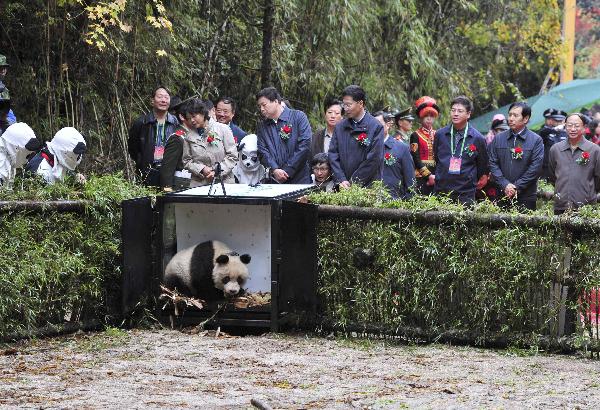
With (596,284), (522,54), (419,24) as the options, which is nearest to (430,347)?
(596,284)

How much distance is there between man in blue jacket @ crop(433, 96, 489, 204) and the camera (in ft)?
36.7

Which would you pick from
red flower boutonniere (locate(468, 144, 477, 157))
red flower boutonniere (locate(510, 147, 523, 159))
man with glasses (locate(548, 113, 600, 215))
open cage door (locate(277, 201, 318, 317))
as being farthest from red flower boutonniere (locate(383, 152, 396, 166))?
open cage door (locate(277, 201, 318, 317))

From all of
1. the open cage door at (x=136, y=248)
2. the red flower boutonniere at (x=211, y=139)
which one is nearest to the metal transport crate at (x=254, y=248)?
the open cage door at (x=136, y=248)

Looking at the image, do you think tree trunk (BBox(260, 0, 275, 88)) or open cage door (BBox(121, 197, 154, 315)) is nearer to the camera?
open cage door (BBox(121, 197, 154, 315))

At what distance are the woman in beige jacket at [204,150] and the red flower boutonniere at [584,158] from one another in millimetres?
3538

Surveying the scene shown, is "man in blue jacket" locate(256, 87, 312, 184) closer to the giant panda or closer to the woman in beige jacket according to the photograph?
the woman in beige jacket

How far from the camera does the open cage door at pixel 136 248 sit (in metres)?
9.06

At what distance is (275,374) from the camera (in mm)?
7348

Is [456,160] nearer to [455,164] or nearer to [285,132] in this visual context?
[455,164]

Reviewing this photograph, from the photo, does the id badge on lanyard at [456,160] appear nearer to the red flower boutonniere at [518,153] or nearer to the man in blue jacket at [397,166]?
the man in blue jacket at [397,166]

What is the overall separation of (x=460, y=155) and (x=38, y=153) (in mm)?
4068

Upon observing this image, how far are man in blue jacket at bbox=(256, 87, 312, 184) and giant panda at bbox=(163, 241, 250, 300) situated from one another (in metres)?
2.01

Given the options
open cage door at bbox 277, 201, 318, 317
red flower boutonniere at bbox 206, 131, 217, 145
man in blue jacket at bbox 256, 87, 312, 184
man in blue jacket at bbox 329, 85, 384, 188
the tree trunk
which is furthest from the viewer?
the tree trunk

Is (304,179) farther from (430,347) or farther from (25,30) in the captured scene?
(25,30)
